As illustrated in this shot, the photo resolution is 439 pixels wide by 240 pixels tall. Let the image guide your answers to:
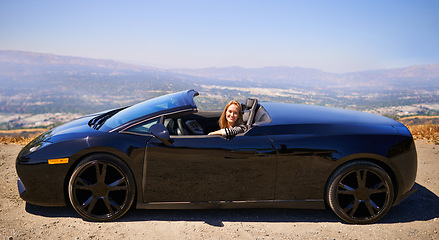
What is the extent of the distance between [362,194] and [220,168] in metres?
1.54

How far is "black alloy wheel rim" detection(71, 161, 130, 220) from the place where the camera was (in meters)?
2.80

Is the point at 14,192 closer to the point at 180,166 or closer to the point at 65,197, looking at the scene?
the point at 65,197

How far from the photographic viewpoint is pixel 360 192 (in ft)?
9.39

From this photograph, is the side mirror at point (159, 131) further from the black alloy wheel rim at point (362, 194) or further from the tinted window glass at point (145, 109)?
the black alloy wheel rim at point (362, 194)

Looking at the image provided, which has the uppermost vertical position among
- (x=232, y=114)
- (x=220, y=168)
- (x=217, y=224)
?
(x=232, y=114)

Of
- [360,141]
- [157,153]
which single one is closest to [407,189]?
[360,141]

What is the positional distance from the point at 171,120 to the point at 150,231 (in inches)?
48.6

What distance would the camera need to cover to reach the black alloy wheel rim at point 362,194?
9.34 ft

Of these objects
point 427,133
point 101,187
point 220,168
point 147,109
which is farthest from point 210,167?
point 427,133

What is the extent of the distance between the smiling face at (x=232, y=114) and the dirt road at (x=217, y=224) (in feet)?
3.56

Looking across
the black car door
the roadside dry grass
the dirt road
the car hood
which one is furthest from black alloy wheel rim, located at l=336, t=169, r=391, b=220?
the roadside dry grass

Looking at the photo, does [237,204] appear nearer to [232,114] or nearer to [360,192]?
[232,114]

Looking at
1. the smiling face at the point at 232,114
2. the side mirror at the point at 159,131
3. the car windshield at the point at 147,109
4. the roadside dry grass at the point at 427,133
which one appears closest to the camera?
the side mirror at the point at 159,131

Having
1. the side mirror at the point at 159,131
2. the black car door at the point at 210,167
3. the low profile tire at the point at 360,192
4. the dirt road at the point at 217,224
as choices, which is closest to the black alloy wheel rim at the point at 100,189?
the dirt road at the point at 217,224
